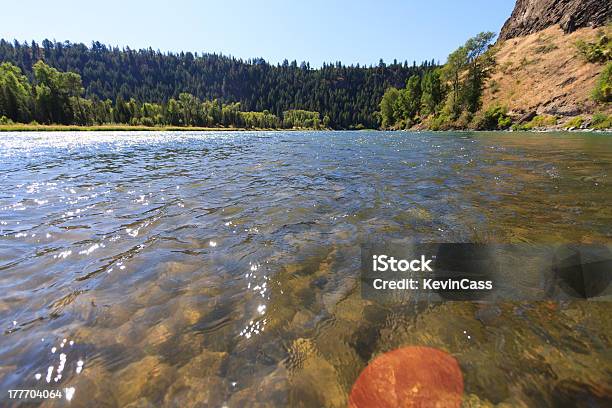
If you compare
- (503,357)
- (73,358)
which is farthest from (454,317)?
(73,358)

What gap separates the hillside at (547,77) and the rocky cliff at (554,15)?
2.80 m

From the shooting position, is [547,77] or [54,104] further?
[54,104]

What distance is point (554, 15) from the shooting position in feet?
315

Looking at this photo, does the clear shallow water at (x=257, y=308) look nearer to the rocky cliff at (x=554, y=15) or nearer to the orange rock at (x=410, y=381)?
the orange rock at (x=410, y=381)

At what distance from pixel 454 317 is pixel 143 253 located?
5347 millimetres

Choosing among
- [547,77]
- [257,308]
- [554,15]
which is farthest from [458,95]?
[257,308]

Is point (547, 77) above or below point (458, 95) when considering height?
above

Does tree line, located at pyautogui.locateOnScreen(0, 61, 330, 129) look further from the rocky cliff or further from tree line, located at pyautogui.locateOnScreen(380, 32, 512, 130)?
the rocky cliff

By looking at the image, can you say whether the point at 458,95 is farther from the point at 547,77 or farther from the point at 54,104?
the point at 54,104

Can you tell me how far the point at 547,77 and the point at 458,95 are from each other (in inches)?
785

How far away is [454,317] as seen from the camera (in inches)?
142

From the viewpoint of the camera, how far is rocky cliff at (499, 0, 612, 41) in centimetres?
7731

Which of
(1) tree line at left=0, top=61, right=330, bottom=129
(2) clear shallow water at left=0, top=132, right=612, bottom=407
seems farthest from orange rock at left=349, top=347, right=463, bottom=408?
(1) tree line at left=0, top=61, right=330, bottom=129

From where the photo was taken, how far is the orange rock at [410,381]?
8.39 ft
